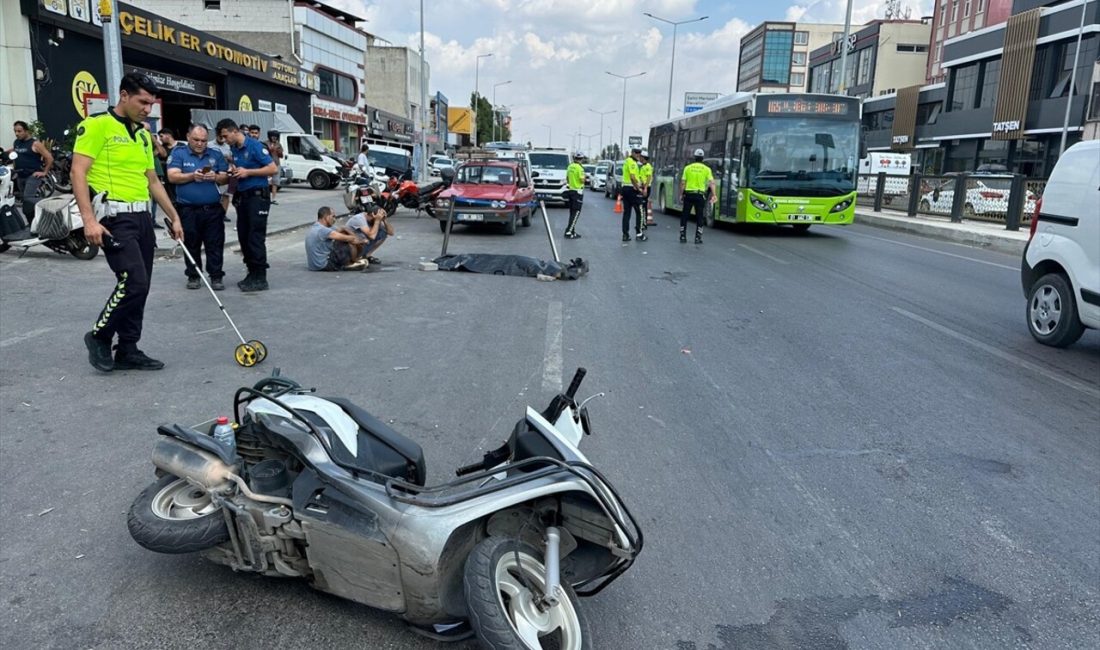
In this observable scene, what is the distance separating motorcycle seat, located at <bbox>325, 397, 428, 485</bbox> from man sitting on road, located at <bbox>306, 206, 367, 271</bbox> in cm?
823

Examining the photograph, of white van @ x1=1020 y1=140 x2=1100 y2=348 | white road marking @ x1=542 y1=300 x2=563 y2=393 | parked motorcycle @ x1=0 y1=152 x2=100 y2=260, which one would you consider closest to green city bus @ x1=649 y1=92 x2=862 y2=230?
white van @ x1=1020 y1=140 x2=1100 y2=348

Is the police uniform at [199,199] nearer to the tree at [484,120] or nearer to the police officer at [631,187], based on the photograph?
the police officer at [631,187]

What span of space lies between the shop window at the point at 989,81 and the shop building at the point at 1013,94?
2.4 inches

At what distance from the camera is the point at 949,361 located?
22.6ft

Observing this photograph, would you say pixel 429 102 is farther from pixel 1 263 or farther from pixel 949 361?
pixel 949 361

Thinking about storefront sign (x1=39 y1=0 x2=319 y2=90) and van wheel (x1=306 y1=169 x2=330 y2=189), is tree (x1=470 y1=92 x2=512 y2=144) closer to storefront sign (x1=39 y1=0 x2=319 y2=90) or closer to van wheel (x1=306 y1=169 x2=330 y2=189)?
storefront sign (x1=39 y1=0 x2=319 y2=90)

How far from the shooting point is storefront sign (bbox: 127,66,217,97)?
27.3 m

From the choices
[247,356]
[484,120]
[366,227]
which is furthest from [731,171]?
[484,120]

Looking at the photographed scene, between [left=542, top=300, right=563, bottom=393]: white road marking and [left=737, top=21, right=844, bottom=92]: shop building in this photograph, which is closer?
[left=542, top=300, right=563, bottom=393]: white road marking

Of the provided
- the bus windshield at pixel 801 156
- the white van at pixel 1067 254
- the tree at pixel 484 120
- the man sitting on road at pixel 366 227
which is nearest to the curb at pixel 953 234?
the bus windshield at pixel 801 156

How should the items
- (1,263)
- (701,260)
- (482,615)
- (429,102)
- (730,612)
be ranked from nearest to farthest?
(482,615) → (730,612) → (1,263) → (701,260) → (429,102)

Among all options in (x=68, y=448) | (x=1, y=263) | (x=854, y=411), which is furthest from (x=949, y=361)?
(x=1, y=263)

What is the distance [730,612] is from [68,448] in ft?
11.9

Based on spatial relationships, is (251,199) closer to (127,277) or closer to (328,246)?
(328,246)
